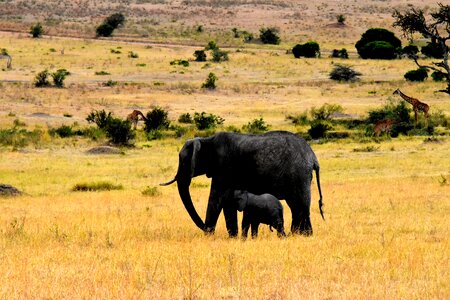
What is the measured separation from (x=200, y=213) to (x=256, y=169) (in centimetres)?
544

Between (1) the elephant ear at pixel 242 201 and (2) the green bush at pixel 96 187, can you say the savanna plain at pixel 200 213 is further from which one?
(1) the elephant ear at pixel 242 201

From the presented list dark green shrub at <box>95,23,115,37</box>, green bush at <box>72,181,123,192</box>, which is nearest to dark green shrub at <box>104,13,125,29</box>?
dark green shrub at <box>95,23,115,37</box>

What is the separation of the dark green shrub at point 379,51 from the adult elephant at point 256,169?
251ft

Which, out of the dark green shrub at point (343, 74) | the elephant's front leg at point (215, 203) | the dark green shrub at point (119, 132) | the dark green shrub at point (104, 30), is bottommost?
the dark green shrub at point (104, 30)

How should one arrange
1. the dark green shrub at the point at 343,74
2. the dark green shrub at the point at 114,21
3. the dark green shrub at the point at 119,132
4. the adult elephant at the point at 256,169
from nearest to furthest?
the adult elephant at the point at 256,169, the dark green shrub at the point at 119,132, the dark green shrub at the point at 343,74, the dark green shrub at the point at 114,21

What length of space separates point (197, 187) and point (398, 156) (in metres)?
10.2

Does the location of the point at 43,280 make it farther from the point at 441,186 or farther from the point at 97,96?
the point at 97,96

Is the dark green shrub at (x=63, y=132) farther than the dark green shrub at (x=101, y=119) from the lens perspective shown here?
No

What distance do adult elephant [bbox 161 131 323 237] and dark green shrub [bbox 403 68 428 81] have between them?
2205 inches

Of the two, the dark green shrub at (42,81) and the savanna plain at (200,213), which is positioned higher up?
the savanna plain at (200,213)

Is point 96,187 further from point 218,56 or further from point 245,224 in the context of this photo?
point 218,56

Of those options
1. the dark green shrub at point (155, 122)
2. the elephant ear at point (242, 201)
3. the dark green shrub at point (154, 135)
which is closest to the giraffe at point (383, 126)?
the dark green shrub at point (154, 135)

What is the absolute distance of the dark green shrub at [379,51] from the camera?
8819cm

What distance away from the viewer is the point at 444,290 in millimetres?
8727
